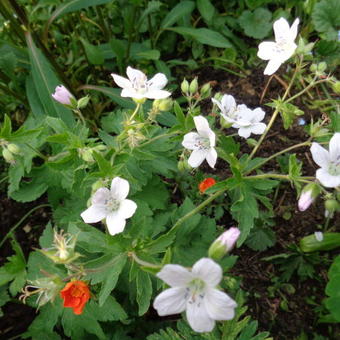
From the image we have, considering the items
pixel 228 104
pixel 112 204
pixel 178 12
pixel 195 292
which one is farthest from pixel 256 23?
pixel 195 292

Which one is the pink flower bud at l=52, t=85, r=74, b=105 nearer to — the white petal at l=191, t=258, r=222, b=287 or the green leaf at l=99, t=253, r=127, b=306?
the green leaf at l=99, t=253, r=127, b=306

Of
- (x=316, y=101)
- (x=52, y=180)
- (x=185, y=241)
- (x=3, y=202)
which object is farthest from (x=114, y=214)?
(x=316, y=101)

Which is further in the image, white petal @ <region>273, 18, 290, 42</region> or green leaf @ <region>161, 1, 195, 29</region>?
green leaf @ <region>161, 1, 195, 29</region>

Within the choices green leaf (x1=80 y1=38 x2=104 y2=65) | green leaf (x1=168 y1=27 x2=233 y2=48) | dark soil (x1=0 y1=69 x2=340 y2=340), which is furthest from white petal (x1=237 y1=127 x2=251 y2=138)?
green leaf (x1=80 y1=38 x2=104 y2=65)

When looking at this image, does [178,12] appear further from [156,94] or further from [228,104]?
[156,94]

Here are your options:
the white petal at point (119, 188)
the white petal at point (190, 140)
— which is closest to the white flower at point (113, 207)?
the white petal at point (119, 188)
